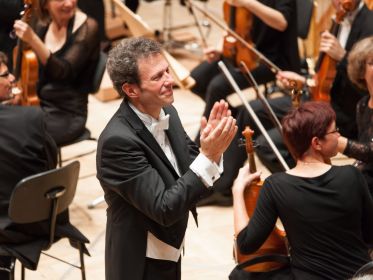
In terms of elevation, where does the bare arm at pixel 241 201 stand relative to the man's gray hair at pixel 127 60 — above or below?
below

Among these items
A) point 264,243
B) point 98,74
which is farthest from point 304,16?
point 264,243

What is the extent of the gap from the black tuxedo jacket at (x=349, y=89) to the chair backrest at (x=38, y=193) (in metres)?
1.64

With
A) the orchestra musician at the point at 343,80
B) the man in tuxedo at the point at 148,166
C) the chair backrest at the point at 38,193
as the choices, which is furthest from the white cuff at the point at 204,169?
the orchestra musician at the point at 343,80

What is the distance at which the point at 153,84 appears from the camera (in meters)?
2.57

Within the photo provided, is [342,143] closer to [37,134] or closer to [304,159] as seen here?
[304,159]

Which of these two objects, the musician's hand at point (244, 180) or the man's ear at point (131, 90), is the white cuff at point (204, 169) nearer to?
the man's ear at point (131, 90)

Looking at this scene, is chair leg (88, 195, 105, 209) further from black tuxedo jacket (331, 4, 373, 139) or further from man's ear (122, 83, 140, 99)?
man's ear (122, 83, 140, 99)

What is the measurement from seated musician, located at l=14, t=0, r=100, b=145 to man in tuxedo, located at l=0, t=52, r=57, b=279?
1013 millimetres

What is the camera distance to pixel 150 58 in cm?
260

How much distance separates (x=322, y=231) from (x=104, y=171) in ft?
2.76

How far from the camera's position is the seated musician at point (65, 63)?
170 inches

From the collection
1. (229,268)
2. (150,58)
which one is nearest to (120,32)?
(229,268)

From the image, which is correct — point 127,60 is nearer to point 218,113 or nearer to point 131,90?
point 131,90

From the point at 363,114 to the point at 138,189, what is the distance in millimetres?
1643
